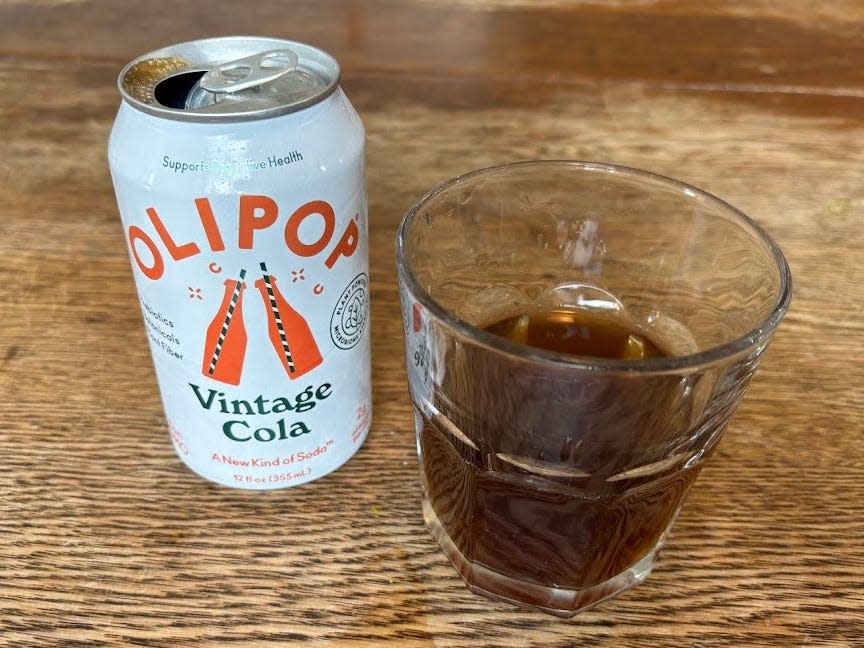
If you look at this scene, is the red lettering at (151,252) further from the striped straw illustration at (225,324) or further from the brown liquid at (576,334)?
the brown liquid at (576,334)

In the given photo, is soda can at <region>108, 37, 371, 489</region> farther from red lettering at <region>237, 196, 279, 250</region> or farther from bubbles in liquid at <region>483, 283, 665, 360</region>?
bubbles in liquid at <region>483, 283, 665, 360</region>

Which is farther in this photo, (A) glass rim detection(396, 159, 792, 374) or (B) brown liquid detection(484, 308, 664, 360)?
(B) brown liquid detection(484, 308, 664, 360)

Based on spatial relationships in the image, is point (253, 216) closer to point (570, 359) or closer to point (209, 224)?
point (209, 224)

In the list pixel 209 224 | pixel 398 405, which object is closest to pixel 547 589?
pixel 398 405

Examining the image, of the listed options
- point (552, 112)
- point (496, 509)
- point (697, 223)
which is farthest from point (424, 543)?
point (552, 112)

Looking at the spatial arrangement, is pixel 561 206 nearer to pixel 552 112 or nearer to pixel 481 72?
pixel 552 112

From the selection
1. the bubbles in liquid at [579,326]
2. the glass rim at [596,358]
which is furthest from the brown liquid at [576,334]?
the glass rim at [596,358]

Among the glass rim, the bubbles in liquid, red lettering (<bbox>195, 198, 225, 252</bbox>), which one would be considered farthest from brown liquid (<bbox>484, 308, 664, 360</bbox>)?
red lettering (<bbox>195, 198, 225, 252</bbox>)
